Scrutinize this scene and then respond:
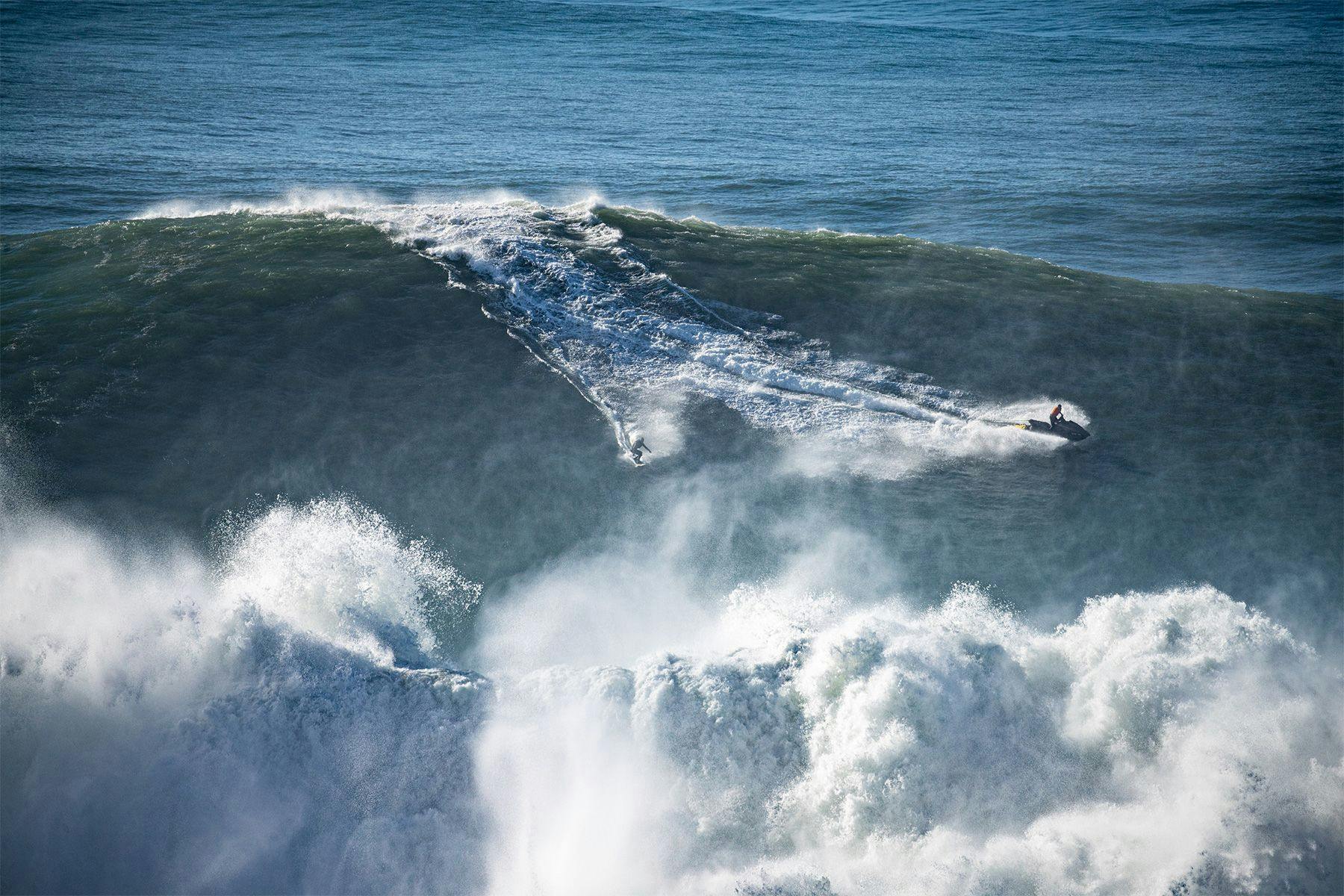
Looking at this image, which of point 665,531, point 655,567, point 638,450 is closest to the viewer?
point 655,567

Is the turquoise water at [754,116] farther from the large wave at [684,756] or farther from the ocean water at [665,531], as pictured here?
the large wave at [684,756]

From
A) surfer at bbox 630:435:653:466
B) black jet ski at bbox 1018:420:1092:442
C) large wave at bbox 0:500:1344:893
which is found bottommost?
large wave at bbox 0:500:1344:893

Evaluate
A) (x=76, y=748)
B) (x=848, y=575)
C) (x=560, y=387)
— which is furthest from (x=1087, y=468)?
(x=76, y=748)

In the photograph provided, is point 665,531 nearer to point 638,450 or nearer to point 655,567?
point 655,567

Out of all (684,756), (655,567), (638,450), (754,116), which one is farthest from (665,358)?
(754,116)

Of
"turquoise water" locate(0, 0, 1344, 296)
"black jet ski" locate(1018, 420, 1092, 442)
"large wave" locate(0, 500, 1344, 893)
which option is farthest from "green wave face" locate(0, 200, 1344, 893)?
"turquoise water" locate(0, 0, 1344, 296)

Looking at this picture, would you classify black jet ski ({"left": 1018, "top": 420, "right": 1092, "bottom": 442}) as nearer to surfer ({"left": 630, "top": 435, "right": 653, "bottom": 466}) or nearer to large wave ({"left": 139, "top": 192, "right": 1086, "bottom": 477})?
large wave ({"left": 139, "top": 192, "right": 1086, "bottom": 477})
